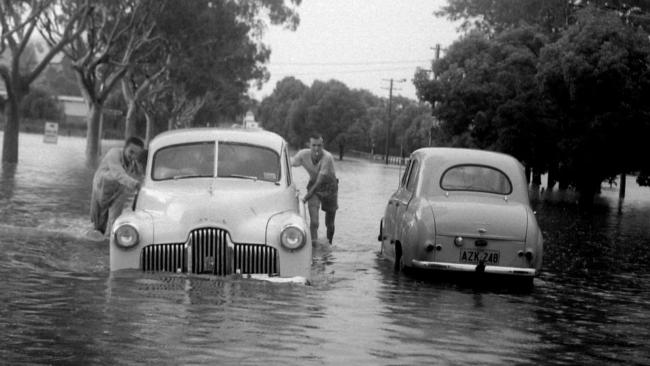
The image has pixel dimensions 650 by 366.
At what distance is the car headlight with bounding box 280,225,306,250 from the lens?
11.3 meters

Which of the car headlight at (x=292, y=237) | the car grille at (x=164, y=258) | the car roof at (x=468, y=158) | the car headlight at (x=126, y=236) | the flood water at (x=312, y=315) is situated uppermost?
the car roof at (x=468, y=158)

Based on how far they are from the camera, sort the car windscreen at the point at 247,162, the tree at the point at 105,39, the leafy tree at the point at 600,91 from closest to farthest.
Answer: the car windscreen at the point at 247,162
the leafy tree at the point at 600,91
the tree at the point at 105,39

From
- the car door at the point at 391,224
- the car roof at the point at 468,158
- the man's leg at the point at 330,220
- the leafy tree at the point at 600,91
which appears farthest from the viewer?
the leafy tree at the point at 600,91

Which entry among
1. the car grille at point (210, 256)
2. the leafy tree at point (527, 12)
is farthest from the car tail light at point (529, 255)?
the leafy tree at point (527, 12)

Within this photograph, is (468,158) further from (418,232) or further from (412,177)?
(418,232)

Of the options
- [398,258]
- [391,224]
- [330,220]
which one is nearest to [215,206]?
[398,258]

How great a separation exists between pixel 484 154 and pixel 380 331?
19.0 ft

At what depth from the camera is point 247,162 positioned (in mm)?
13070

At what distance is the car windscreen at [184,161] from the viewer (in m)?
13.0

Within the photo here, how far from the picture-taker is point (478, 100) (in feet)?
148

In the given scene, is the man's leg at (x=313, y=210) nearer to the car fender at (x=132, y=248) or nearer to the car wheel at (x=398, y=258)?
the car wheel at (x=398, y=258)

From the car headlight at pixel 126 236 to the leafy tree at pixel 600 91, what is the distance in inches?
1108

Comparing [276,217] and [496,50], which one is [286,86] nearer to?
[496,50]

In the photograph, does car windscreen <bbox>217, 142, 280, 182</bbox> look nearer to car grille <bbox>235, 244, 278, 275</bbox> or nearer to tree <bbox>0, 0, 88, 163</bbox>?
car grille <bbox>235, 244, 278, 275</bbox>
